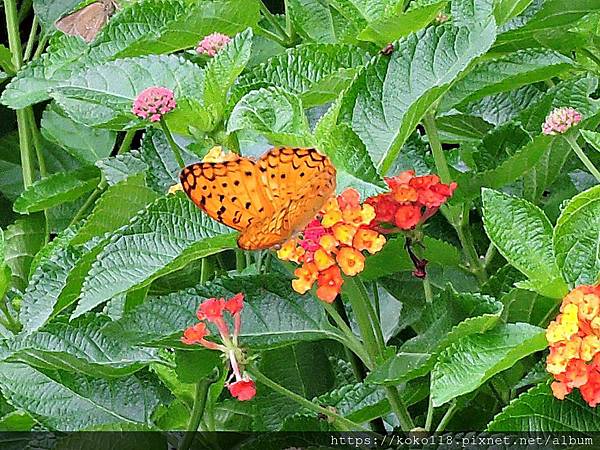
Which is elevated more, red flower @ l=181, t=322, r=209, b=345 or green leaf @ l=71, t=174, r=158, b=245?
green leaf @ l=71, t=174, r=158, b=245

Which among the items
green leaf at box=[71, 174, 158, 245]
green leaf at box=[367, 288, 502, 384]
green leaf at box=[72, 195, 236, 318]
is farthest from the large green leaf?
green leaf at box=[367, 288, 502, 384]

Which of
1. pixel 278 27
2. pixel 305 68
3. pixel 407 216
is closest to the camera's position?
pixel 407 216

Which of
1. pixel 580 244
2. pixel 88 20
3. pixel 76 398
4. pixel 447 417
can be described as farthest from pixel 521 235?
Result: pixel 88 20

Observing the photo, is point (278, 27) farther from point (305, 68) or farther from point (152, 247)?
point (152, 247)

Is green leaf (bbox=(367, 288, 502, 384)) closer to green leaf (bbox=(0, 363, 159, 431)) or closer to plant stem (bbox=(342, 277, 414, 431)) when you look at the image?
plant stem (bbox=(342, 277, 414, 431))

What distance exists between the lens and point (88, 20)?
1025 millimetres

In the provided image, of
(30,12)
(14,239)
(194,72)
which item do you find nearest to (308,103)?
(194,72)

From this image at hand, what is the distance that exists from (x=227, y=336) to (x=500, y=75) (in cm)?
31

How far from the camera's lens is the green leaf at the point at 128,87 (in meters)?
Answer: 0.69

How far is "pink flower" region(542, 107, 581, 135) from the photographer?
2.27ft

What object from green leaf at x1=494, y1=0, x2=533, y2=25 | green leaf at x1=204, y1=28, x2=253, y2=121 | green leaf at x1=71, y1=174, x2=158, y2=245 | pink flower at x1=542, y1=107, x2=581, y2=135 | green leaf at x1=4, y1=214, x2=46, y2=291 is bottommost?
green leaf at x1=4, y1=214, x2=46, y2=291

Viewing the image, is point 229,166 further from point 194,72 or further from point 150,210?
point 194,72

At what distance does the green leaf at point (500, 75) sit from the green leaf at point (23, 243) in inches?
26.1

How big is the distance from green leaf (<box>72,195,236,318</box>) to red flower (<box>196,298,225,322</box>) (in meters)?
0.04
